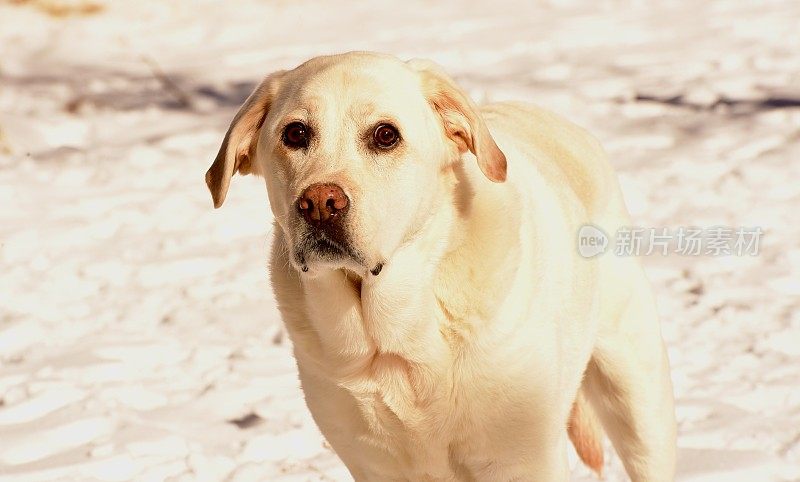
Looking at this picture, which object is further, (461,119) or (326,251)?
(461,119)

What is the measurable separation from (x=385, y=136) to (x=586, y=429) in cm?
133

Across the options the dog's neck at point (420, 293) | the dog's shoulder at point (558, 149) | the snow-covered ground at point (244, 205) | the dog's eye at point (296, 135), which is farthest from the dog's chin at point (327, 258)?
the snow-covered ground at point (244, 205)

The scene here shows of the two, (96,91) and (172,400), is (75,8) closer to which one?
(96,91)

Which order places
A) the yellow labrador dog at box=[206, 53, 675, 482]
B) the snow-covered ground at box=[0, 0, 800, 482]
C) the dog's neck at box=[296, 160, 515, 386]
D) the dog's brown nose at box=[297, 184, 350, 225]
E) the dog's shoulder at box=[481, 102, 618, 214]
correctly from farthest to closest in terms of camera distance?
the snow-covered ground at box=[0, 0, 800, 482] < the dog's shoulder at box=[481, 102, 618, 214] < the dog's neck at box=[296, 160, 515, 386] < the yellow labrador dog at box=[206, 53, 675, 482] < the dog's brown nose at box=[297, 184, 350, 225]

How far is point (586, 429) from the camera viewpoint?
346cm

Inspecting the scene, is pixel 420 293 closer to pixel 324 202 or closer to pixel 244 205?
pixel 324 202

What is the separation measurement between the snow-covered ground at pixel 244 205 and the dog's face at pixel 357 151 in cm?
153

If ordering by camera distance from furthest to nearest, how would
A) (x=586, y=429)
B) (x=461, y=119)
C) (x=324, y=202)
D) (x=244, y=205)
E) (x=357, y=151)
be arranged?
1. (x=244, y=205)
2. (x=586, y=429)
3. (x=461, y=119)
4. (x=357, y=151)
5. (x=324, y=202)

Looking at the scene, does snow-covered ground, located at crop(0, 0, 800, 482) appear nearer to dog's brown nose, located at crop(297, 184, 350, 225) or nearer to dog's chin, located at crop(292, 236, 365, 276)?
dog's chin, located at crop(292, 236, 365, 276)

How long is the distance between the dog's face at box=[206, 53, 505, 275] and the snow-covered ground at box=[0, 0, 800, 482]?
60.2 inches

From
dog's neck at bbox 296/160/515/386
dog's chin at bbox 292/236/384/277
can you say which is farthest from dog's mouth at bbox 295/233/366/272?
dog's neck at bbox 296/160/515/386

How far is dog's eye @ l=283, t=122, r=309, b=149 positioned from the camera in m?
2.65

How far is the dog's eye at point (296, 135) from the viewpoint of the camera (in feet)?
8.70

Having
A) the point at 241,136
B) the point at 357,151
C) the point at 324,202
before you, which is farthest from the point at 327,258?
the point at 241,136
